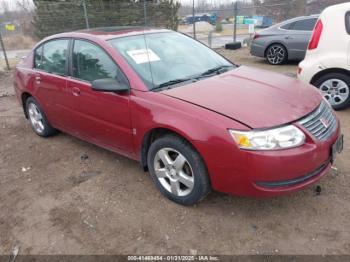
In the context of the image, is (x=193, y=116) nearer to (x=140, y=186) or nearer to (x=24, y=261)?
(x=140, y=186)

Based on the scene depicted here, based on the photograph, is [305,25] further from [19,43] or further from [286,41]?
[19,43]

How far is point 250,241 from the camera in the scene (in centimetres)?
261

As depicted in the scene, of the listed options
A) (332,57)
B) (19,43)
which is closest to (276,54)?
(332,57)

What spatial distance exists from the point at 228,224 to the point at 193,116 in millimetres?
990

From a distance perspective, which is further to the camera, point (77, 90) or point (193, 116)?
point (77, 90)

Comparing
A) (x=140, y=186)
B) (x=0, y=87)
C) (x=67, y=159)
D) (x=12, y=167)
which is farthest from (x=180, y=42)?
(x=0, y=87)

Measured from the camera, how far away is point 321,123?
9.05 feet

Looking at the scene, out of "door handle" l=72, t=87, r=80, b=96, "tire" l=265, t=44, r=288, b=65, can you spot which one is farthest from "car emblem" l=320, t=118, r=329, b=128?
"tire" l=265, t=44, r=288, b=65

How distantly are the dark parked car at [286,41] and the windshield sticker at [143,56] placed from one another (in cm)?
726

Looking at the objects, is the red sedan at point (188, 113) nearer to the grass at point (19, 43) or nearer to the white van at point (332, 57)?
the white van at point (332, 57)

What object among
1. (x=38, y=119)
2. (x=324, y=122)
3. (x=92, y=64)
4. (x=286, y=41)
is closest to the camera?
(x=324, y=122)

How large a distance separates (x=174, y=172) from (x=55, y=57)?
236 cm

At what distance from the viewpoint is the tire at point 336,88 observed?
16.7 ft

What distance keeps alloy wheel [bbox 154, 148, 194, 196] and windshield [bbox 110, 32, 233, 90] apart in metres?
0.66
